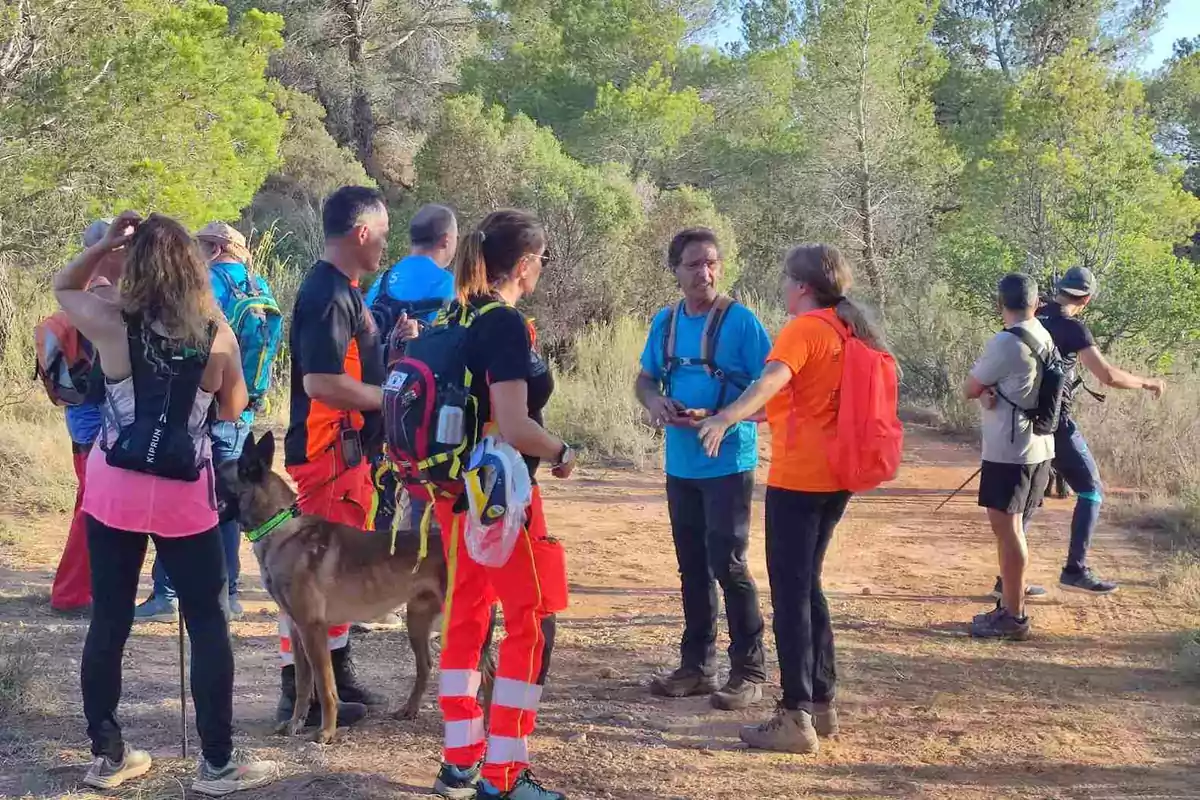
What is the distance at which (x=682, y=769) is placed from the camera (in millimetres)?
4371

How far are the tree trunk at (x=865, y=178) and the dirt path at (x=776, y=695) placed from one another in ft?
44.0

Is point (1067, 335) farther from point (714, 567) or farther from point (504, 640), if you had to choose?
point (504, 640)

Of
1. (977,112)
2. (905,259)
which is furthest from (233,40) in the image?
(977,112)

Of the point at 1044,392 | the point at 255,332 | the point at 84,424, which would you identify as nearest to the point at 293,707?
the point at 255,332

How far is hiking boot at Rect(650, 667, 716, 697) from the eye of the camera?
5203 mm

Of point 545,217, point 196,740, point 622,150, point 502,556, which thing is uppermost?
point 622,150

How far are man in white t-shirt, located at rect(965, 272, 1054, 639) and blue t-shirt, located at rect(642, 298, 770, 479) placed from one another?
1.90 metres

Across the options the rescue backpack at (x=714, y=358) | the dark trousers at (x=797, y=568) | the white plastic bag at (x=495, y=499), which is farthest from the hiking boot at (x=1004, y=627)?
the white plastic bag at (x=495, y=499)

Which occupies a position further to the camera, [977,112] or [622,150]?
[977,112]

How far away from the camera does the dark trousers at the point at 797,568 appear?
4.33 m

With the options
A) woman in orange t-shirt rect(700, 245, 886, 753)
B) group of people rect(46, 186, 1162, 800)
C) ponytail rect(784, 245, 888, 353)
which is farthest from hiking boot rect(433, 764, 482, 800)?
ponytail rect(784, 245, 888, 353)

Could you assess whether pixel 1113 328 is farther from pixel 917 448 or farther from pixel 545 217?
pixel 545 217

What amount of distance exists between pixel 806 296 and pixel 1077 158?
1054 centimetres

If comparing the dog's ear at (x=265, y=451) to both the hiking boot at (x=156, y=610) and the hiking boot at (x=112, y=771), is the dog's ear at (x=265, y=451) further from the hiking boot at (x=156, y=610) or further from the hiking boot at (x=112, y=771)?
the hiking boot at (x=156, y=610)
